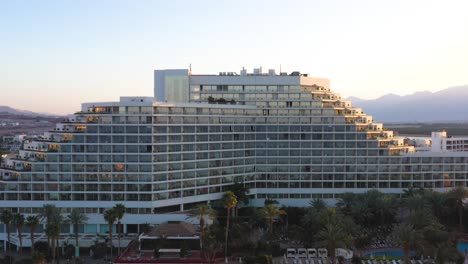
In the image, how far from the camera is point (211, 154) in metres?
93.7

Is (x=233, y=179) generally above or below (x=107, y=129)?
below

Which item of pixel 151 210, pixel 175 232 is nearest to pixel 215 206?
pixel 151 210

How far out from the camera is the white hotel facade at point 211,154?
84312 millimetres

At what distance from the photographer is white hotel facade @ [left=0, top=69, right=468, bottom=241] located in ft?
277

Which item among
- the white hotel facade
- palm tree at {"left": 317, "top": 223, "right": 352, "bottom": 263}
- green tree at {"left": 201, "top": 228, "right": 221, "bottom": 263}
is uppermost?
the white hotel facade

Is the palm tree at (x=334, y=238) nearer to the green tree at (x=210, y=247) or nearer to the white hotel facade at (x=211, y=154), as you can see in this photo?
the green tree at (x=210, y=247)

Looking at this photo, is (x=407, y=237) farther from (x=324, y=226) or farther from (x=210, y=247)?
(x=210, y=247)

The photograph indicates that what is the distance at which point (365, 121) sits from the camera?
332 ft

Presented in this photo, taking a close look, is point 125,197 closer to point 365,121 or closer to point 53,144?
point 53,144

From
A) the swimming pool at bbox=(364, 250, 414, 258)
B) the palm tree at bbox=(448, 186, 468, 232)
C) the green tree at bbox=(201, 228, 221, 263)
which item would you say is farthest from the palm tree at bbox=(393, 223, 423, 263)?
the palm tree at bbox=(448, 186, 468, 232)

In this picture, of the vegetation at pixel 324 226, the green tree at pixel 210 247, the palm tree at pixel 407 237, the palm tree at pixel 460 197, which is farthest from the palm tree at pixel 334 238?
the palm tree at pixel 460 197

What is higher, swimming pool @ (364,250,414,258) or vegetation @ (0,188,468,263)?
vegetation @ (0,188,468,263)

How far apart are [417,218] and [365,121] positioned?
114 ft

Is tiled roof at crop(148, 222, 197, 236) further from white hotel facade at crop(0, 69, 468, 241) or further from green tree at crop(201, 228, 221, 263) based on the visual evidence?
white hotel facade at crop(0, 69, 468, 241)
